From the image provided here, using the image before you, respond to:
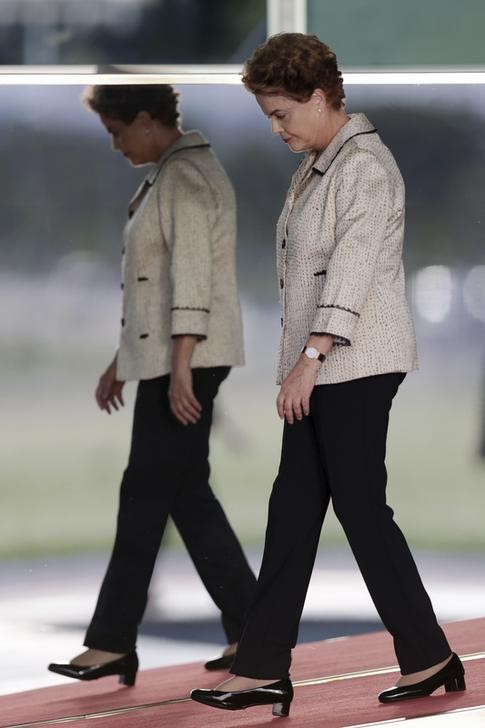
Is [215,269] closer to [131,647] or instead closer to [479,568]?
[131,647]

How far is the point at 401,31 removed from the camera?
3766 millimetres

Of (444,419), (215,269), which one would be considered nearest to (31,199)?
(215,269)

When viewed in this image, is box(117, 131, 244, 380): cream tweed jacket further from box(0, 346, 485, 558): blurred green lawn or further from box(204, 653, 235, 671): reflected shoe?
box(204, 653, 235, 671): reflected shoe

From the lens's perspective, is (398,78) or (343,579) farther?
(343,579)

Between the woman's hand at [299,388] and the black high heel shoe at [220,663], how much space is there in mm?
1229

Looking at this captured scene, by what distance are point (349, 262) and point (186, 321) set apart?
0.85 meters

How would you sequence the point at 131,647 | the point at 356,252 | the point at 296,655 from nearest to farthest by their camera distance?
the point at 356,252
the point at 131,647
the point at 296,655

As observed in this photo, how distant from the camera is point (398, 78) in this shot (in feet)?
12.4

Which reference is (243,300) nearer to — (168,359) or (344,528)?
(168,359)

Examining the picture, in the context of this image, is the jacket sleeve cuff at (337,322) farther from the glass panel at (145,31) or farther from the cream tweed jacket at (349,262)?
the glass panel at (145,31)

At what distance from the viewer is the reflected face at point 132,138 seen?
12.5 feet

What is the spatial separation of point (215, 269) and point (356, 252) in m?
0.94

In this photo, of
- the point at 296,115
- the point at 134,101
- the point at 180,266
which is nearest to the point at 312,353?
the point at 296,115

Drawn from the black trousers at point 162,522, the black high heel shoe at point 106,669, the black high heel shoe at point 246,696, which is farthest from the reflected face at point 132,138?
the black high heel shoe at point 246,696
